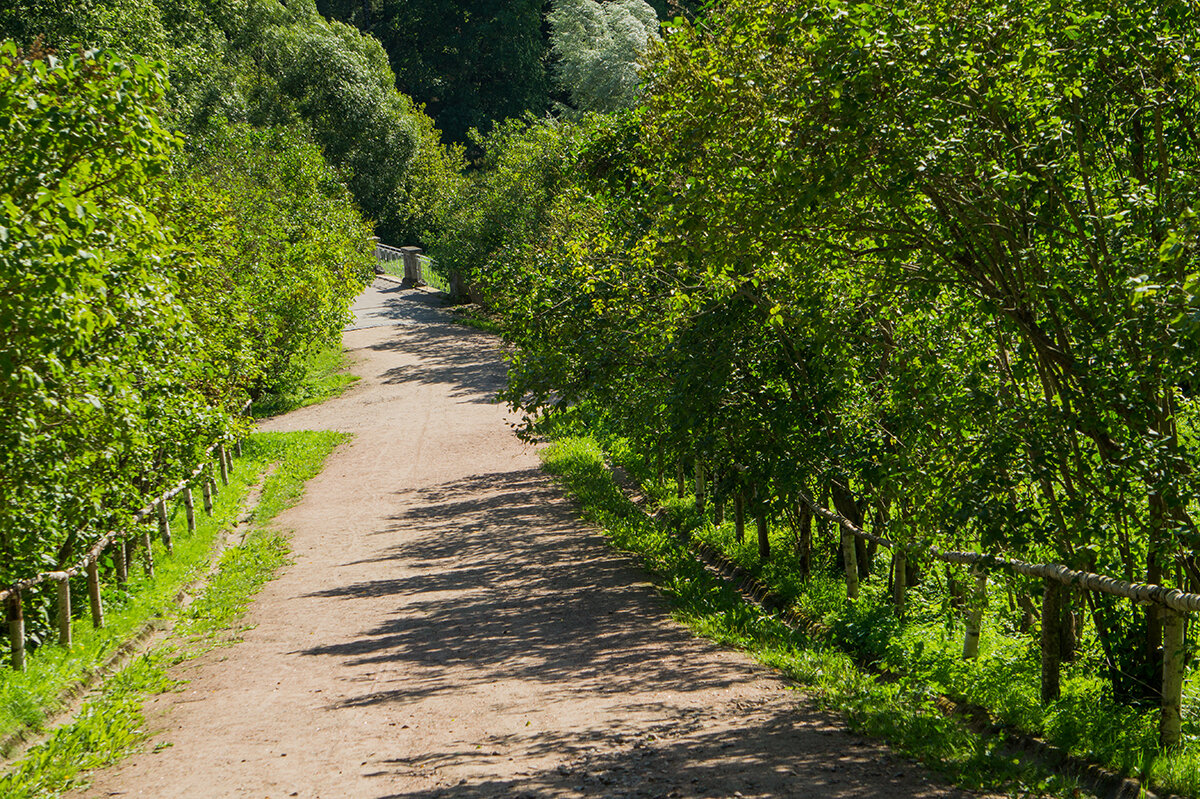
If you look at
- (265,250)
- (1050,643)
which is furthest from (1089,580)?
(265,250)

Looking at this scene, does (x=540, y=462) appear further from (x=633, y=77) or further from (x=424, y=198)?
(x=633, y=77)

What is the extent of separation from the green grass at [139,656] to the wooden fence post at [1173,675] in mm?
6485

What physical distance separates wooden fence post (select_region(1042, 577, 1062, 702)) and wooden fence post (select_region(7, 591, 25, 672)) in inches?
303

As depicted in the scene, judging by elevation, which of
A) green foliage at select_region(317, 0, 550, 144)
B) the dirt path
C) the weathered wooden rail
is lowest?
the dirt path

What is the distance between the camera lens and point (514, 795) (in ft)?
19.0

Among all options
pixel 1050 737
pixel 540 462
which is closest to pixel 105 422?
pixel 1050 737

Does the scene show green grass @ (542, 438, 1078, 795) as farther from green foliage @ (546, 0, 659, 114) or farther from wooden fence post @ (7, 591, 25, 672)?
green foliage @ (546, 0, 659, 114)

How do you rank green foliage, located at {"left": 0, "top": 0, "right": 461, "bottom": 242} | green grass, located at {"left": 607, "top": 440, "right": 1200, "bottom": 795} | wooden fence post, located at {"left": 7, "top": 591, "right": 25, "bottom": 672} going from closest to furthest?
green grass, located at {"left": 607, "top": 440, "right": 1200, "bottom": 795}
wooden fence post, located at {"left": 7, "top": 591, "right": 25, "bottom": 672}
green foliage, located at {"left": 0, "top": 0, "right": 461, "bottom": 242}

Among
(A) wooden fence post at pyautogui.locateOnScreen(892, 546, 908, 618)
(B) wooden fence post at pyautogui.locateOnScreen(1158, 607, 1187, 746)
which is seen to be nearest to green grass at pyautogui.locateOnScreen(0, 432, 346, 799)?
(A) wooden fence post at pyautogui.locateOnScreen(892, 546, 908, 618)

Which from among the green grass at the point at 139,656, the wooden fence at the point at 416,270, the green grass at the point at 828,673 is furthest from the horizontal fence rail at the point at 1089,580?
the wooden fence at the point at 416,270

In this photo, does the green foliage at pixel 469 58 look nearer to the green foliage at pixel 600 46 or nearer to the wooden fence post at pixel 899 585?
the green foliage at pixel 600 46

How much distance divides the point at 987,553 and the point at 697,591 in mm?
4681

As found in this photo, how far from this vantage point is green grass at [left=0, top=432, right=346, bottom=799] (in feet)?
23.8

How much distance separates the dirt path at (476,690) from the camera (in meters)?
6.21
